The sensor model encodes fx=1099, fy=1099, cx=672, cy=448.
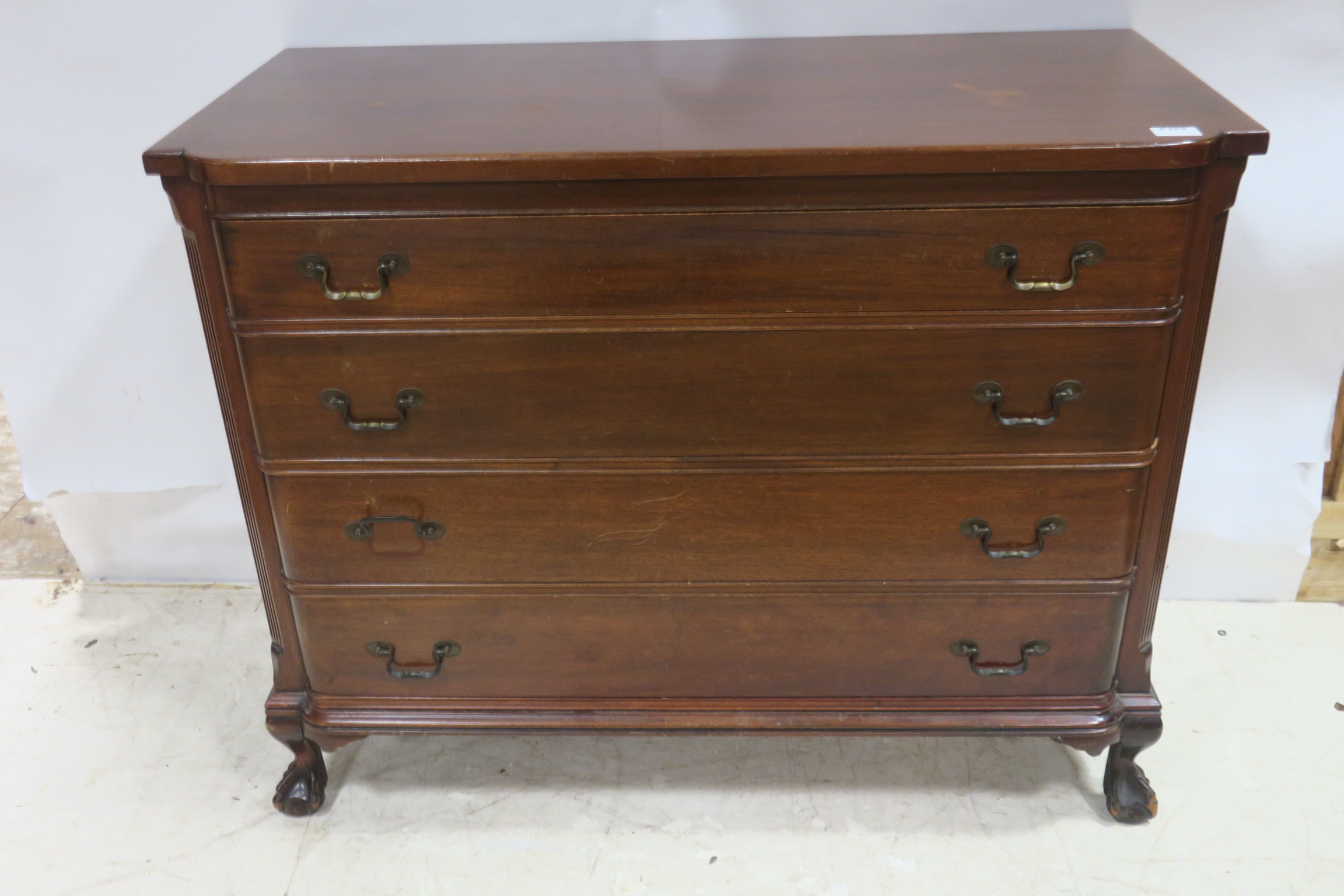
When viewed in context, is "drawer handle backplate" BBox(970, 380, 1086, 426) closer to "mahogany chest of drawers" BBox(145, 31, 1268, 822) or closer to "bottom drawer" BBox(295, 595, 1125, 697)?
"mahogany chest of drawers" BBox(145, 31, 1268, 822)

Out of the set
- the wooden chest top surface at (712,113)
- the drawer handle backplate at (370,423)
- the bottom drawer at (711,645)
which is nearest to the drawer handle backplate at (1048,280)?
the wooden chest top surface at (712,113)

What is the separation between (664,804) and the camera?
76.6 inches

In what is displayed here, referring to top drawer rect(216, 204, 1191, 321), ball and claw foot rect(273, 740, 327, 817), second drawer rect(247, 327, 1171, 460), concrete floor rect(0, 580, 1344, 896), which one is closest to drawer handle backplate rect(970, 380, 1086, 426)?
second drawer rect(247, 327, 1171, 460)

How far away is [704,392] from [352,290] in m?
0.50

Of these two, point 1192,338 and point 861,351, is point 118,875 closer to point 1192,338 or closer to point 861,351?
point 861,351

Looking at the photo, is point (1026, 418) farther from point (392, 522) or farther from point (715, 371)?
point (392, 522)

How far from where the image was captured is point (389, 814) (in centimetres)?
194

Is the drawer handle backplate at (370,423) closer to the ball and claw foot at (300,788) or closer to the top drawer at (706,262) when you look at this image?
the top drawer at (706,262)

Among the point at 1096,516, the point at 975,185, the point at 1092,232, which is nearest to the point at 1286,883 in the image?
the point at 1096,516

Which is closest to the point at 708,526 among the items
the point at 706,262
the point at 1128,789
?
the point at 706,262

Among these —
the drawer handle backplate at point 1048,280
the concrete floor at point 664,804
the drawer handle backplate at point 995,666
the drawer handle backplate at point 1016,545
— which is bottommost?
the concrete floor at point 664,804

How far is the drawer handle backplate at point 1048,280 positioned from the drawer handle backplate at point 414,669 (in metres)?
1.01

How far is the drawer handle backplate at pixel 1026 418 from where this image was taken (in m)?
1.52

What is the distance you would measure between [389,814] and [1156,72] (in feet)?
5.71
